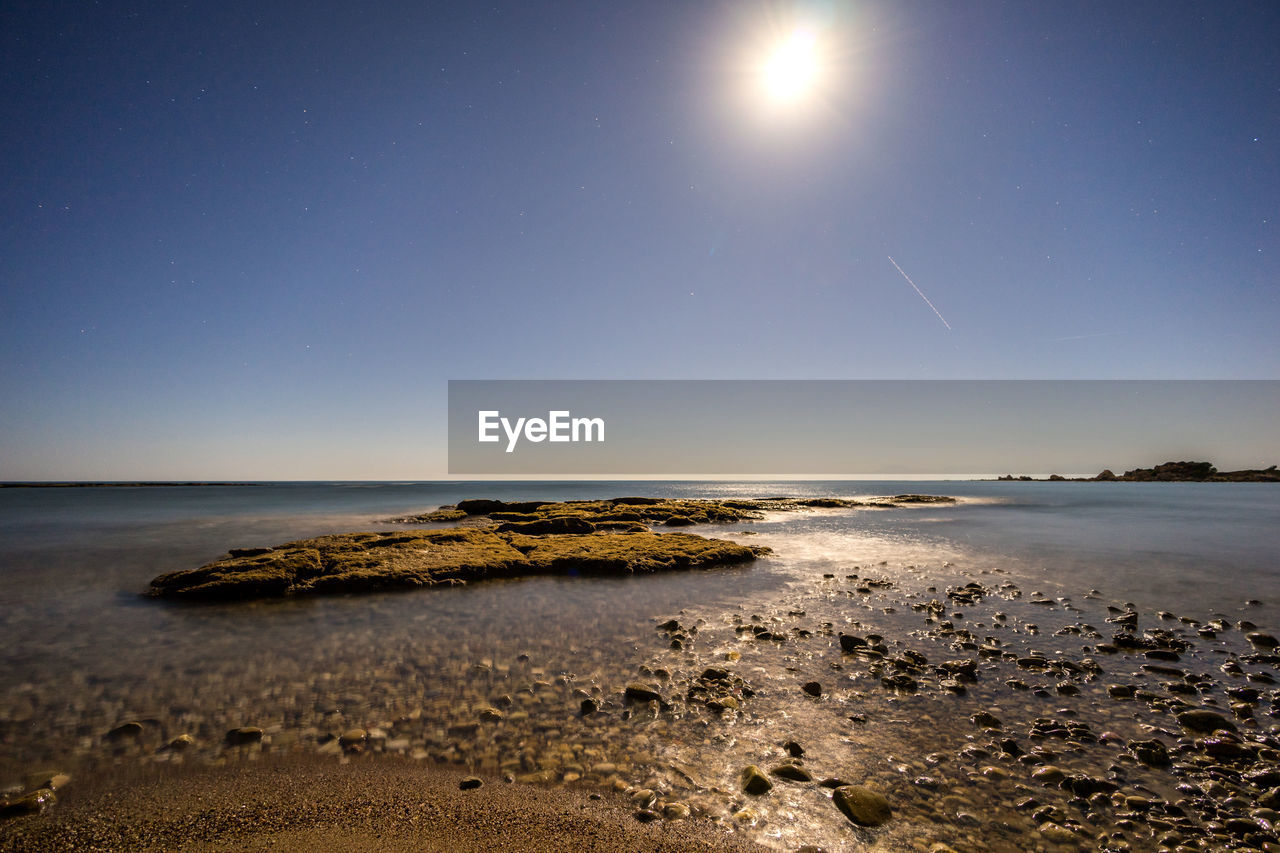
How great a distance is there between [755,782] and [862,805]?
1.28 m

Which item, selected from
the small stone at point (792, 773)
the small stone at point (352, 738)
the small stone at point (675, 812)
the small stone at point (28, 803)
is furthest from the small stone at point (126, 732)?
the small stone at point (792, 773)

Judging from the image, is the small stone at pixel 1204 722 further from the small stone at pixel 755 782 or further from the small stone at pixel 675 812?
the small stone at pixel 675 812

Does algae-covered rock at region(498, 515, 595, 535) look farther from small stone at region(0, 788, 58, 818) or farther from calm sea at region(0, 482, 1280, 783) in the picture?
small stone at region(0, 788, 58, 818)

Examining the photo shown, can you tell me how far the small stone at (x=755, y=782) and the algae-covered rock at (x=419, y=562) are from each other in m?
16.3

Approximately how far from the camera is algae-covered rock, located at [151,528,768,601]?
1911 centimetres

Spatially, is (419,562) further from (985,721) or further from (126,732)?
(985,721)

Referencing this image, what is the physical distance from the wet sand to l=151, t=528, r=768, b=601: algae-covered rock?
1371 cm

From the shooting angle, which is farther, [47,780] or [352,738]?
[352,738]

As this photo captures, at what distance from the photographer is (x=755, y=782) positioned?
254 inches

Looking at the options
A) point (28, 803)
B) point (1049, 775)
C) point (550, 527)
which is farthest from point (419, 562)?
point (1049, 775)

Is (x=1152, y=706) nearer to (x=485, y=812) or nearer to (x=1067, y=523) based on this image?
(x=485, y=812)

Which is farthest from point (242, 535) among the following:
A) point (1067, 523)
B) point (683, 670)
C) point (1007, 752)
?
point (1067, 523)

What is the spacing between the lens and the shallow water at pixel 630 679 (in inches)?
268

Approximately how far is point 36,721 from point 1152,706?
20.2 m
